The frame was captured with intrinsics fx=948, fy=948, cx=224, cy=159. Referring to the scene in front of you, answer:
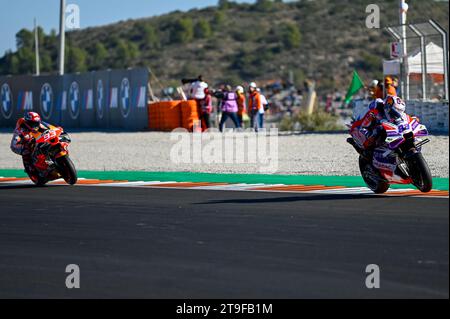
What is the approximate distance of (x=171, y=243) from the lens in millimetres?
9086

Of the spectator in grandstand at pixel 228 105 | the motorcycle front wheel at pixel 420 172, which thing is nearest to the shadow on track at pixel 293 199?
the motorcycle front wheel at pixel 420 172

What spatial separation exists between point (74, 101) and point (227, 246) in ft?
86.4

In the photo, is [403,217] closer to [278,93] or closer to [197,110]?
[197,110]

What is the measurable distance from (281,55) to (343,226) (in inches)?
2701

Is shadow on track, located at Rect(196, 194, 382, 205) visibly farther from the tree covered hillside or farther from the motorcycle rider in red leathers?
the tree covered hillside

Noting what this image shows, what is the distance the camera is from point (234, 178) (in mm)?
15891

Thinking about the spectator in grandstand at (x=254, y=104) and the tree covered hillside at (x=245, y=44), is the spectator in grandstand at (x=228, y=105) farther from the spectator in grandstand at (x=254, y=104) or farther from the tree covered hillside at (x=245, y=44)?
the tree covered hillside at (x=245, y=44)

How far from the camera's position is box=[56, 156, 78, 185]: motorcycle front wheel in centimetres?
1467

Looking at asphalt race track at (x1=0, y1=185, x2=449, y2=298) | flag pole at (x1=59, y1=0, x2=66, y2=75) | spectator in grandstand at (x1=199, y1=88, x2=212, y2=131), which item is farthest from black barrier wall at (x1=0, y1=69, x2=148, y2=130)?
asphalt race track at (x1=0, y1=185, x2=449, y2=298)

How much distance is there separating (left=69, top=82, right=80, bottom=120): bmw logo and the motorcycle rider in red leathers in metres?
18.9

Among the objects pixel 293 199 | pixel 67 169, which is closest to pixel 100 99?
pixel 67 169

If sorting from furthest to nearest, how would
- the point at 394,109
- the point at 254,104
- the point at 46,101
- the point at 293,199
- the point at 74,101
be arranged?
the point at 46,101, the point at 74,101, the point at 254,104, the point at 293,199, the point at 394,109

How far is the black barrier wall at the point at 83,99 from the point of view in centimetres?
3152

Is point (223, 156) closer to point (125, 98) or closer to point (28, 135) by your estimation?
point (28, 135)
